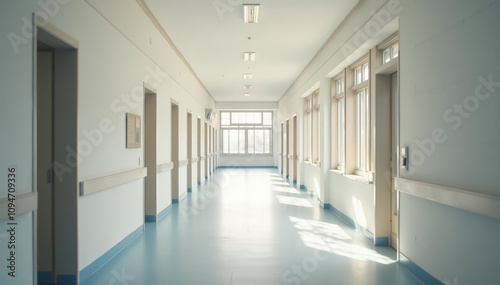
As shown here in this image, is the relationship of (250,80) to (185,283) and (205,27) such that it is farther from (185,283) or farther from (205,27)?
(185,283)

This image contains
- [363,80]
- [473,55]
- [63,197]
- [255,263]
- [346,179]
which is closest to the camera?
[473,55]

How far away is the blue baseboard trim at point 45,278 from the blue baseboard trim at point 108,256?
11.6 inches

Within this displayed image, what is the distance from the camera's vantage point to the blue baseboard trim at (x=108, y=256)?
12.3ft

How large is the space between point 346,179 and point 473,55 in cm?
423

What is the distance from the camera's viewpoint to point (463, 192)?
9.34ft

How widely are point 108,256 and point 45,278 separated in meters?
0.86

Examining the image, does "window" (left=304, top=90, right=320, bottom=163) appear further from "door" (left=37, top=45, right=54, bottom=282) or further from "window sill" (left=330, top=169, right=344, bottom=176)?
"door" (left=37, top=45, right=54, bottom=282)

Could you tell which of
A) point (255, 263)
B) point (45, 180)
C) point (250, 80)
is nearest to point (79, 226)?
point (45, 180)

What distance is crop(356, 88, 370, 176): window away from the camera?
20.6 feet

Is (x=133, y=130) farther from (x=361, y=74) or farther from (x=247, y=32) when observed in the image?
(x=361, y=74)

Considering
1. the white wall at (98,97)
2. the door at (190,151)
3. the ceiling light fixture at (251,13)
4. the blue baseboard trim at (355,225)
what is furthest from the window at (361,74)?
the door at (190,151)

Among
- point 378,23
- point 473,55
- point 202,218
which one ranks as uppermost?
point 378,23

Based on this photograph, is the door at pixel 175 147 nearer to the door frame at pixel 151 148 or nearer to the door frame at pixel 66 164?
the door frame at pixel 151 148

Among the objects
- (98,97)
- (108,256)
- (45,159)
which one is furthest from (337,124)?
(45,159)
